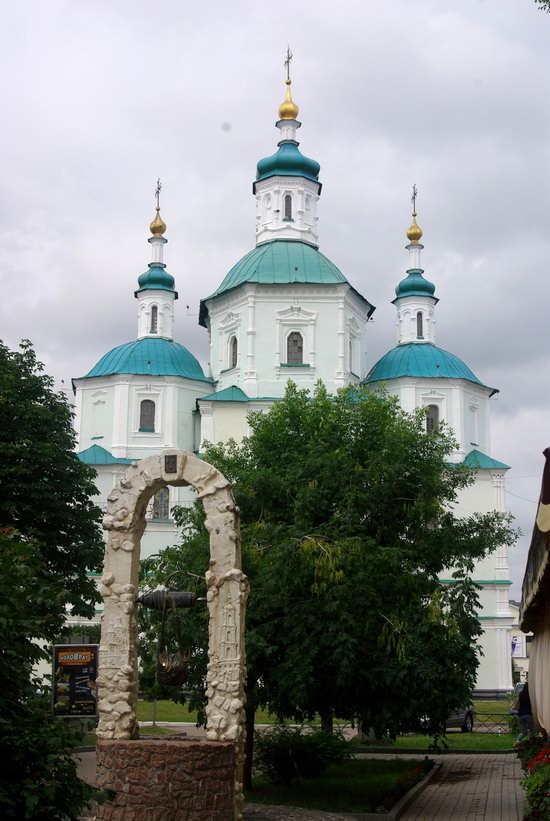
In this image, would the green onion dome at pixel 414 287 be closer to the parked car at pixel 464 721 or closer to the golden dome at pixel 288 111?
the golden dome at pixel 288 111

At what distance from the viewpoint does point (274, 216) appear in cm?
4878

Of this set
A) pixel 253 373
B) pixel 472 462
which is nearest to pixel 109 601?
pixel 253 373

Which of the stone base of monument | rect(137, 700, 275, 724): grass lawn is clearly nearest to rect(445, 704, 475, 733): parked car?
rect(137, 700, 275, 724): grass lawn

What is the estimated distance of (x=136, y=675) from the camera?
36.2ft

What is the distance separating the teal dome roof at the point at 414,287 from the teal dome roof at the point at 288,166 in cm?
687

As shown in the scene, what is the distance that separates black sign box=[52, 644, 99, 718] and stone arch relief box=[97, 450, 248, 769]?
3.47m

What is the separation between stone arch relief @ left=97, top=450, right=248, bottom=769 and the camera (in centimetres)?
1077

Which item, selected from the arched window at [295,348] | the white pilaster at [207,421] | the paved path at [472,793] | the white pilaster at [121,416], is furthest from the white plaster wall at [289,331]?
the paved path at [472,793]

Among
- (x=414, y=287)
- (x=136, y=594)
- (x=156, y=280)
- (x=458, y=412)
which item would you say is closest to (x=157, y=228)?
(x=156, y=280)

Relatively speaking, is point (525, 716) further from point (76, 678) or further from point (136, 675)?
point (136, 675)

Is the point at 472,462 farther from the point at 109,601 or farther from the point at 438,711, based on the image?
the point at 109,601

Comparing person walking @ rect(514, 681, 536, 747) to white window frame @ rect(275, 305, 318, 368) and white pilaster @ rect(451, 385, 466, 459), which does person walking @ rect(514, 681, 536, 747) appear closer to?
white window frame @ rect(275, 305, 318, 368)

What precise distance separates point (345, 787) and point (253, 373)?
28980 millimetres

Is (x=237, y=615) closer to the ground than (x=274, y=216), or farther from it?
closer to the ground
